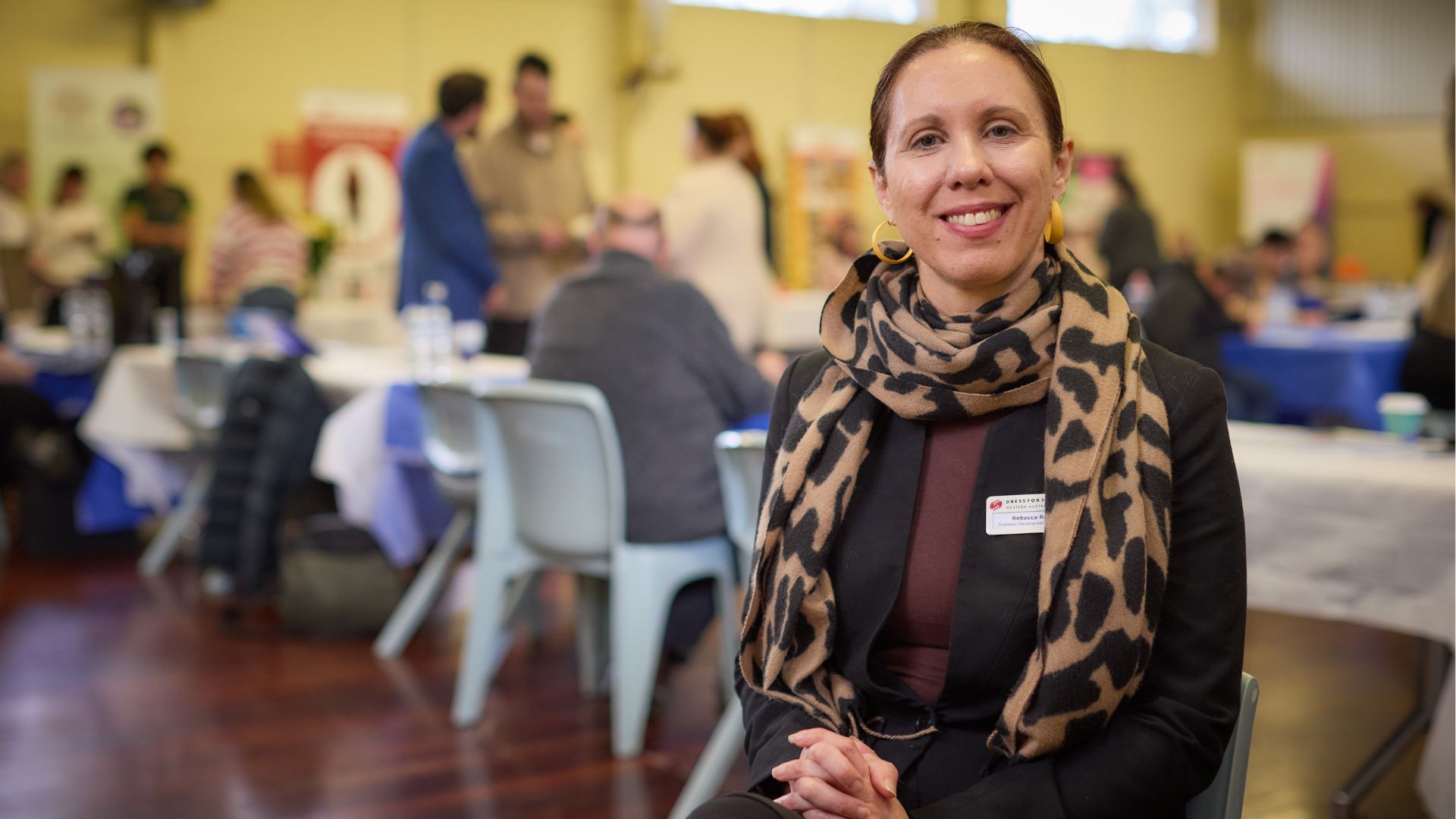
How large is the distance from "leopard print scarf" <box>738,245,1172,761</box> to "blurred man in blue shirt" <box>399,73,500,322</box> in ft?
12.0

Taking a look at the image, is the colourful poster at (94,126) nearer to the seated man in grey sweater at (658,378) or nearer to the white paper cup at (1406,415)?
the seated man in grey sweater at (658,378)

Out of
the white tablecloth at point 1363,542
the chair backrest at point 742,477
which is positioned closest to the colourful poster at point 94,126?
the chair backrest at point 742,477

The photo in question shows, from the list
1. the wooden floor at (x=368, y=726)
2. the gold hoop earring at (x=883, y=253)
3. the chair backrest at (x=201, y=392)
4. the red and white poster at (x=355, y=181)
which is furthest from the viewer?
the red and white poster at (x=355, y=181)

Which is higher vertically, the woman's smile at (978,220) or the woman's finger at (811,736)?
the woman's smile at (978,220)

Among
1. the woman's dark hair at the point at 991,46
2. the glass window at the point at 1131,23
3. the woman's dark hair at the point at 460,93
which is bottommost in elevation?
the woman's dark hair at the point at 991,46

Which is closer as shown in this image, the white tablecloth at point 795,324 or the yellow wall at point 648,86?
the white tablecloth at point 795,324

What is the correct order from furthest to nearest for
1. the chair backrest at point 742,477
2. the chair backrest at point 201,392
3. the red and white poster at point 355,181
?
the red and white poster at point 355,181 → the chair backrest at point 201,392 → the chair backrest at point 742,477

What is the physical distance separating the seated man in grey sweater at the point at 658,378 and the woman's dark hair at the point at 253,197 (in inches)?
220

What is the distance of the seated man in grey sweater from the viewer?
2963 millimetres

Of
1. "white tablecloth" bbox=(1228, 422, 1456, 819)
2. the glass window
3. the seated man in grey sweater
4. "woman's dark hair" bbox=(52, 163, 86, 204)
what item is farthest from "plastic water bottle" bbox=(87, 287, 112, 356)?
the glass window

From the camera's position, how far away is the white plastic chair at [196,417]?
15.0 ft

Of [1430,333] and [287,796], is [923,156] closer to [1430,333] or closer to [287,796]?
[1430,333]

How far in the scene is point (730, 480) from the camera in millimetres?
2506

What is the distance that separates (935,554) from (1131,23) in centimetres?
1402
